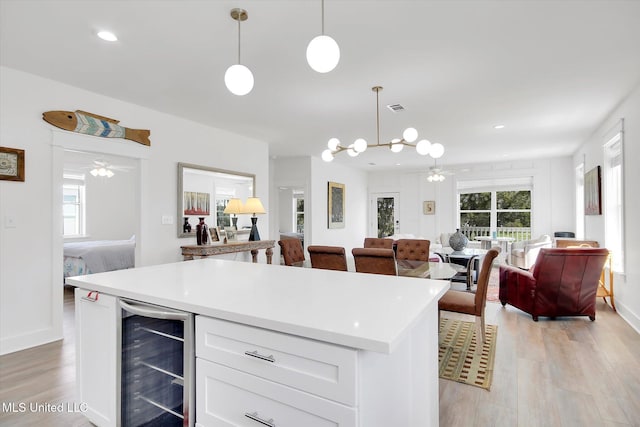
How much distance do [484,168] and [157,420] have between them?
822cm

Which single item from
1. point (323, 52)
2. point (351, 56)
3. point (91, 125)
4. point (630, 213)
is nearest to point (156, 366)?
Result: point (323, 52)

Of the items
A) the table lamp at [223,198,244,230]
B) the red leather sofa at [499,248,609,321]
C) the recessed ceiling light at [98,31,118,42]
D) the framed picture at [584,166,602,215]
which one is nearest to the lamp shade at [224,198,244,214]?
the table lamp at [223,198,244,230]

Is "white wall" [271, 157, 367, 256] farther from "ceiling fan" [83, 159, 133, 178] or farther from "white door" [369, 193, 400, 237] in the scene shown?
"ceiling fan" [83, 159, 133, 178]

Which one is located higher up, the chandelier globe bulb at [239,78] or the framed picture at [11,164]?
the chandelier globe bulb at [239,78]

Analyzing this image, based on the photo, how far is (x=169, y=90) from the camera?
11.3 ft

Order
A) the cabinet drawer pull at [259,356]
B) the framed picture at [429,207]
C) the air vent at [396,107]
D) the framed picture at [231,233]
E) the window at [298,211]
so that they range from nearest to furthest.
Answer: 1. the cabinet drawer pull at [259,356]
2. the air vent at [396,107]
3. the framed picture at [231,233]
4. the window at [298,211]
5. the framed picture at [429,207]

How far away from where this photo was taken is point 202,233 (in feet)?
14.5

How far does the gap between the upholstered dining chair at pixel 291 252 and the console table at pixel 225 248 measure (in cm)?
82

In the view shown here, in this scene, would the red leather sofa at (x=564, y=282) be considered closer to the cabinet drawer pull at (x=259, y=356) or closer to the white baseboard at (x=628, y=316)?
the white baseboard at (x=628, y=316)

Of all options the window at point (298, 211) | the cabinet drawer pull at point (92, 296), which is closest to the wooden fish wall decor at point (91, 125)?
the cabinet drawer pull at point (92, 296)

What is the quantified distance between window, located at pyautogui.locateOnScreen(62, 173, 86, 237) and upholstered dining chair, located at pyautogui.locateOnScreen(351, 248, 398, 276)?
23.0 ft

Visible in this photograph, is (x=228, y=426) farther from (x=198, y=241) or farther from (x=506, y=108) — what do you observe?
(x=506, y=108)

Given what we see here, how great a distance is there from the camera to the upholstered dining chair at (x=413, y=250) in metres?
4.34

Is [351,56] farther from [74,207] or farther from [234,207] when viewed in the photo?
[74,207]
